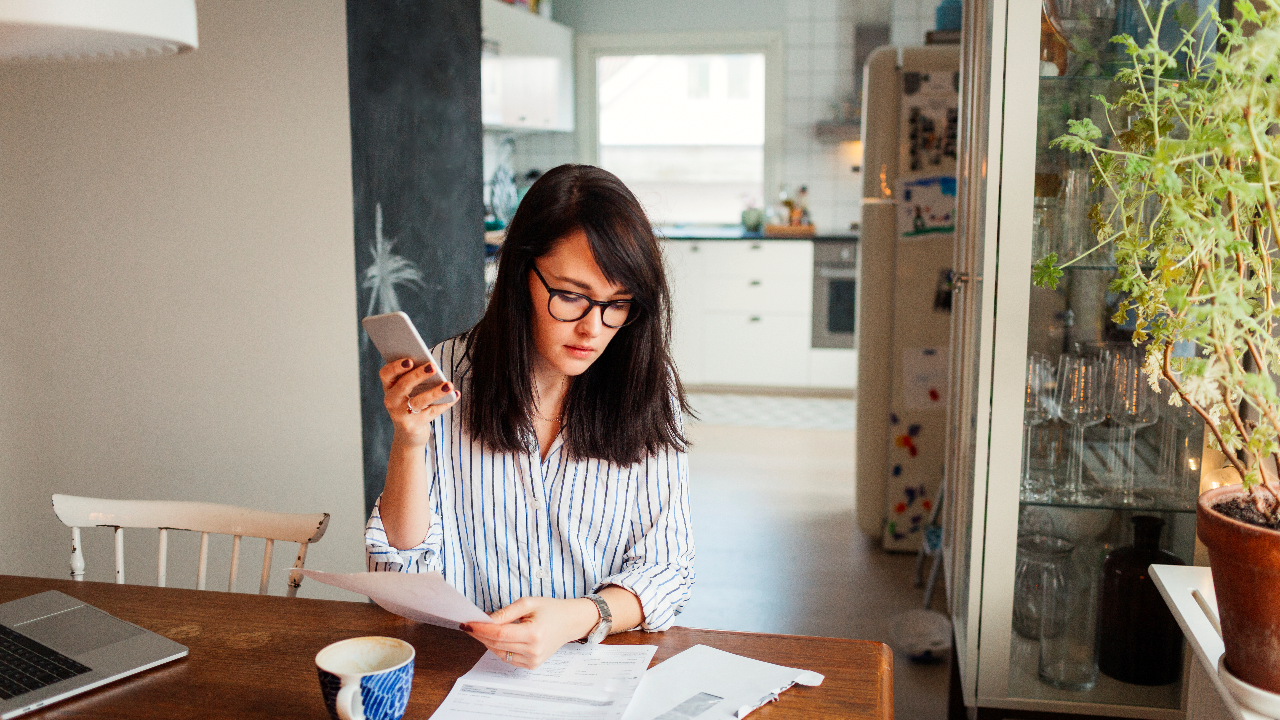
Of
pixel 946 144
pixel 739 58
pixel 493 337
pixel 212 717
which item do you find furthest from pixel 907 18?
pixel 212 717

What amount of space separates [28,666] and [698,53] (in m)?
5.71

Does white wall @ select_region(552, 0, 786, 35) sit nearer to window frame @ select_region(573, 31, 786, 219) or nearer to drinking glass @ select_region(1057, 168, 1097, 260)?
window frame @ select_region(573, 31, 786, 219)

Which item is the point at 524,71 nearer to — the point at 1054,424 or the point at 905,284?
the point at 905,284

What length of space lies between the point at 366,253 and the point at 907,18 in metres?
4.40

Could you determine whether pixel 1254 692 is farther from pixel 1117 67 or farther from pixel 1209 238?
pixel 1117 67

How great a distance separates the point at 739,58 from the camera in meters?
6.25

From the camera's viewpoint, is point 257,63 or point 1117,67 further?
point 257,63

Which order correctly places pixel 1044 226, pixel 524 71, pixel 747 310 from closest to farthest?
1. pixel 1044 226
2. pixel 524 71
3. pixel 747 310

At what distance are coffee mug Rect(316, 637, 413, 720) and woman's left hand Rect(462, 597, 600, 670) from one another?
9 centimetres

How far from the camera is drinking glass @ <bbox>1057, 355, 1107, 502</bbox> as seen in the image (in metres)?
1.88

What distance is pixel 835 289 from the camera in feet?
18.6

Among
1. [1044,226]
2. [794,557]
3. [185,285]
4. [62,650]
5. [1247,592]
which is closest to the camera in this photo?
[1247,592]

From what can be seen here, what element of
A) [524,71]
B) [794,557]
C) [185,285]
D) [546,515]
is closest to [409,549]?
[546,515]

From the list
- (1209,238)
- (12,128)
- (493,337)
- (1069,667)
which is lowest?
(1069,667)
